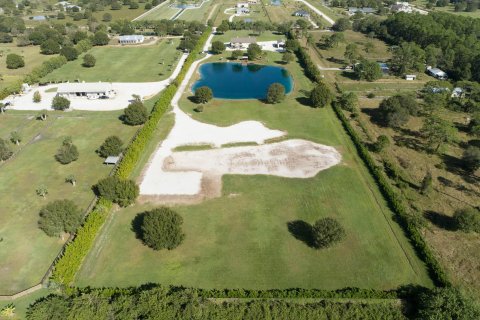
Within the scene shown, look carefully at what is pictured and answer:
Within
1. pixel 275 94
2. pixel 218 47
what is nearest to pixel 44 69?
pixel 218 47

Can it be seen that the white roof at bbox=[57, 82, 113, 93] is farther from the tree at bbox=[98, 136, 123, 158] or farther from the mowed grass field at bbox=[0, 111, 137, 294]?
the tree at bbox=[98, 136, 123, 158]

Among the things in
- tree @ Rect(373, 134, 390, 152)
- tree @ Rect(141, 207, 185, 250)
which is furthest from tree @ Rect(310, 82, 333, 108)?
tree @ Rect(141, 207, 185, 250)

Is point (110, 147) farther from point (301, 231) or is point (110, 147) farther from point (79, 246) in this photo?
point (301, 231)

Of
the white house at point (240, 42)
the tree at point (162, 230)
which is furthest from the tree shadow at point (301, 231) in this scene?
the white house at point (240, 42)

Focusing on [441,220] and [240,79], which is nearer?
[441,220]

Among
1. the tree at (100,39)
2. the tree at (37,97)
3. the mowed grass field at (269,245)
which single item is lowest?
the tree at (100,39)

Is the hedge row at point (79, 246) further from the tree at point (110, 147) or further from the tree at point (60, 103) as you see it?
the tree at point (60, 103)
